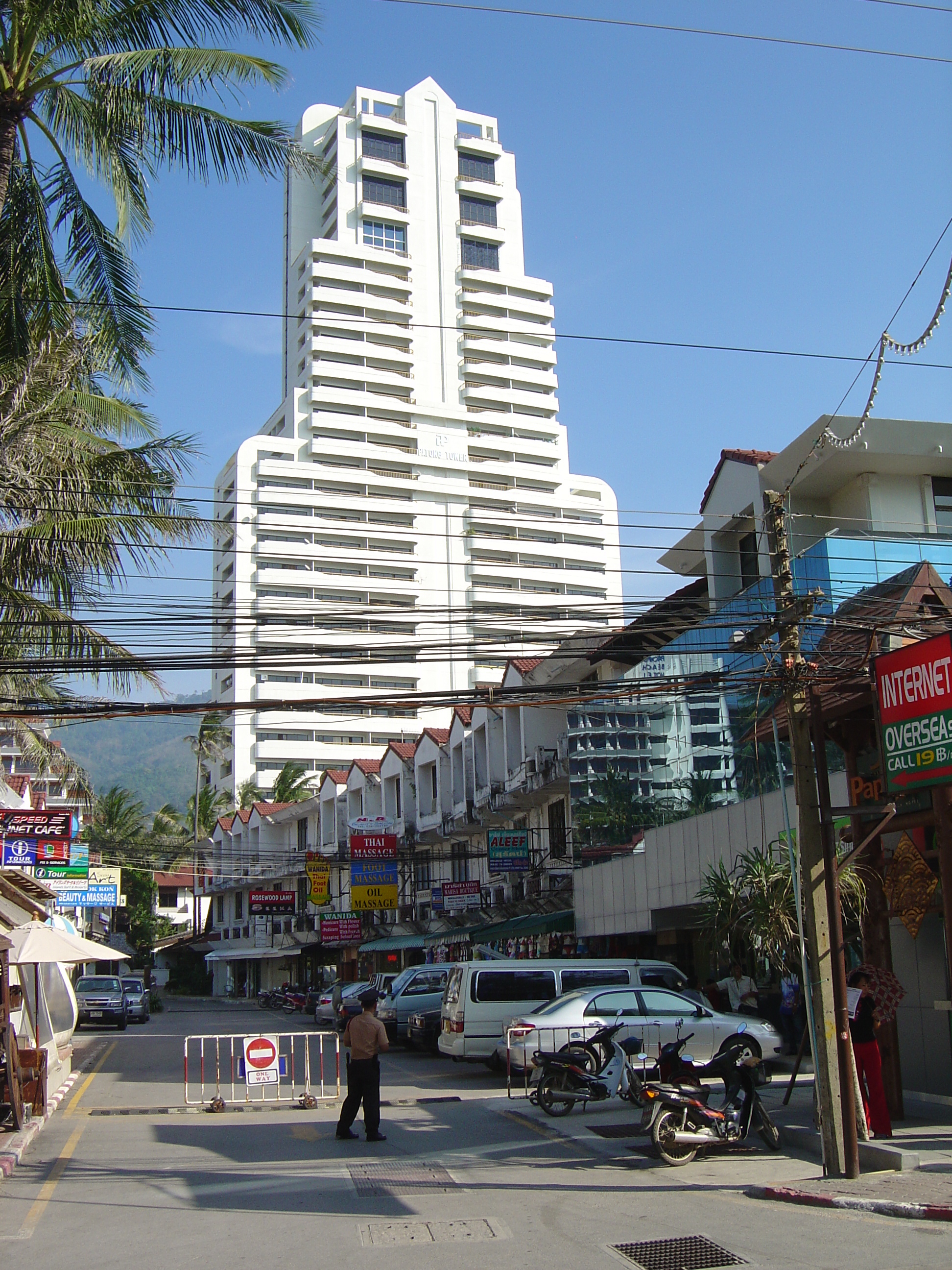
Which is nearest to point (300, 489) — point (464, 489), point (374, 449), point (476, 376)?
point (374, 449)

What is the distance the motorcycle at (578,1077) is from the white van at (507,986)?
538 cm

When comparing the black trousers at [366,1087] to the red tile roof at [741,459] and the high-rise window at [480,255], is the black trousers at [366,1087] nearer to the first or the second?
the red tile roof at [741,459]

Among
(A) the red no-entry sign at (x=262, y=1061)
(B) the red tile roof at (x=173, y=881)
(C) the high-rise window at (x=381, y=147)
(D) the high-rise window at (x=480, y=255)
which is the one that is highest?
(C) the high-rise window at (x=381, y=147)

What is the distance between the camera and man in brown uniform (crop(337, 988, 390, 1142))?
43.6 ft

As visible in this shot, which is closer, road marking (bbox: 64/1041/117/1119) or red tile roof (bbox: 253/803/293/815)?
road marking (bbox: 64/1041/117/1119)

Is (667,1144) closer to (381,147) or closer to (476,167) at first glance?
(381,147)

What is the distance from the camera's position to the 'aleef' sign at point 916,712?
10.7 meters

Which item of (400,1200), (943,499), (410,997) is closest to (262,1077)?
(400,1200)

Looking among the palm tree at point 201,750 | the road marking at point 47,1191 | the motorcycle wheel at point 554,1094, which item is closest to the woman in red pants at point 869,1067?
the motorcycle wheel at point 554,1094

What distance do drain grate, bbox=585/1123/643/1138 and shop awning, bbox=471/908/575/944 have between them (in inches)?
688

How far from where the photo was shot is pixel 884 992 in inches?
504

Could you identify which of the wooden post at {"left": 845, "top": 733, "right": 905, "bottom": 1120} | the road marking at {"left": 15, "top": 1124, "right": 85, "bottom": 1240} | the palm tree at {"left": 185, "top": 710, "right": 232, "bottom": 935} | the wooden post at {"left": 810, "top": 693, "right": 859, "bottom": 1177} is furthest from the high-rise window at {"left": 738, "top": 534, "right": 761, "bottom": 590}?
the palm tree at {"left": 185, "top": 710, "right": 232, "bottom": 935}

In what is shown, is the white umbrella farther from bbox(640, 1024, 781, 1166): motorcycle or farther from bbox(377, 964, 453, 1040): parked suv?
bbox(377, 964, 453, 1040): parked suv

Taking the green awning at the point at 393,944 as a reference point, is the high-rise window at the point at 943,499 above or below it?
above
